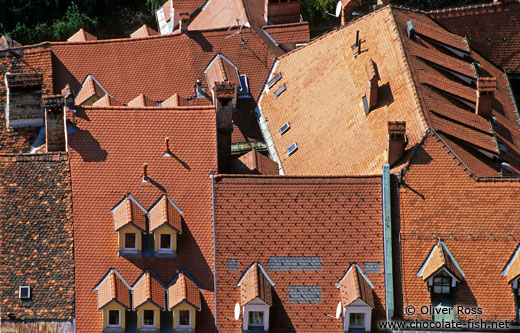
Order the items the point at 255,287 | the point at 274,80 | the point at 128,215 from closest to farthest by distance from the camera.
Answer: the point at 255,287
the point at 128,215
the point at 274,80

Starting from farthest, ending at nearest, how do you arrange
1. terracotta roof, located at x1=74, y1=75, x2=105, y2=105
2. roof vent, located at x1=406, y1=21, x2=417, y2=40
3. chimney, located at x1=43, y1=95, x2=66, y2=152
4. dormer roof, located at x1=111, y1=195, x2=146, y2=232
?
terracotta roof, located at x1=74, y1=75, x2=105, y2=105 → roof vent, located at x1=406, y1=21, x2=417, y2=40 → chimney, located at x1=43, y1=95, x2=66, y2=152 → dormer roof, located at x1=111, y1=195, x2=146, y2=232

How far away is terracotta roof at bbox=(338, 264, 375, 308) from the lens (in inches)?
3703

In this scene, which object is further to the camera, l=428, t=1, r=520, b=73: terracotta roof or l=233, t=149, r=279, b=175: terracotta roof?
l=428, t=1, r=520, b=73: terracotta roof

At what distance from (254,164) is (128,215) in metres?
12.9

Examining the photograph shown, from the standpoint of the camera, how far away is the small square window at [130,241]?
96.8 metres

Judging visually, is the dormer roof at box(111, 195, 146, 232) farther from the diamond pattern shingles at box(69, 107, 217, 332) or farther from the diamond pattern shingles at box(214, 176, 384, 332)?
the diamond pattern shingles at box(214, 176, 384, 332)

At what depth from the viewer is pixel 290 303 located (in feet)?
313

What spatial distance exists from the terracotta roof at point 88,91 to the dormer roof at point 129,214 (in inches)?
700

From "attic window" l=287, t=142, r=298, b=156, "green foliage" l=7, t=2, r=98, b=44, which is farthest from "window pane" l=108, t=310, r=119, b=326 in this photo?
"green foliage" l=7, t=2, r=98, b=44

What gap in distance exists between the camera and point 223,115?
338 ft

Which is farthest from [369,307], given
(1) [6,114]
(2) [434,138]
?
(1) [6,114]

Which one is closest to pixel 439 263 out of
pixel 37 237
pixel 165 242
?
pixel 165 242

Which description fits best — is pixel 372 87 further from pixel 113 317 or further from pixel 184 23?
pixel 113 317

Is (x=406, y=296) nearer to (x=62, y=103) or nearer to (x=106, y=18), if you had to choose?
(x=62, y=103)
